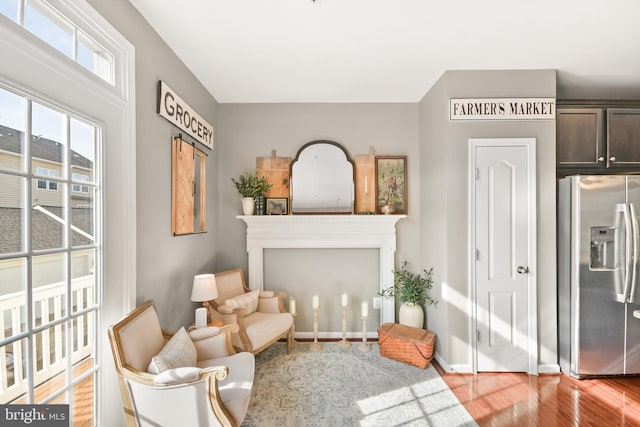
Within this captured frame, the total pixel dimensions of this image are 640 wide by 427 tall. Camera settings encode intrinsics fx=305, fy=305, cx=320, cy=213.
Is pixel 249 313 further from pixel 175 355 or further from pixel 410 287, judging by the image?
pixel 410 287

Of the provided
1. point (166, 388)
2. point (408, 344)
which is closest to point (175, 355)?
point (166, 388)

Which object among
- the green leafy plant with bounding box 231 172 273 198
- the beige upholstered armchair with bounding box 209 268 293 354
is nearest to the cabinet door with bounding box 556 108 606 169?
the green leafy plant with bounding box 231 172 273 198

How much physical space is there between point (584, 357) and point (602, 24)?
274 cm

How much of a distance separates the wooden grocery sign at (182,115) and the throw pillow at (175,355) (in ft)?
5.34

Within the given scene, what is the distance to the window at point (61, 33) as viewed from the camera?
129 cm

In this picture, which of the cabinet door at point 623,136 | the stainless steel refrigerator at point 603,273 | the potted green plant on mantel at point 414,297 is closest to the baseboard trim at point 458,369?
the potted green plant on mantel at point 414,297

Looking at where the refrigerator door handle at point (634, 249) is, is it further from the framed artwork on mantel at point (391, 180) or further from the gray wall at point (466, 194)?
the framed artwork on mantel at point (391, 180)

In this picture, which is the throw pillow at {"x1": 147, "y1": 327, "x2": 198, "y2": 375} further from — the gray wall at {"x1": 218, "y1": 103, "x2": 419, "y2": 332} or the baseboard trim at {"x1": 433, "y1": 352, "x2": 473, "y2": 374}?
the baseboard trim at {"x1": 433, "y1": 352, "x2": 473, "y2": 374}

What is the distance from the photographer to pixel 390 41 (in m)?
2.40

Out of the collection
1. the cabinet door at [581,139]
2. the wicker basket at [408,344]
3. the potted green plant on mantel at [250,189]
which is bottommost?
the wicker basket at [408,344]

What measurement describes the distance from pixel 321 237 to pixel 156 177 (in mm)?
1883

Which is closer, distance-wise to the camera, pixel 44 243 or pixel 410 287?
pixel 44 243

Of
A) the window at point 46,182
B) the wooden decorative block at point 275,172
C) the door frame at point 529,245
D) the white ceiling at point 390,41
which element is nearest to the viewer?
the window at point 46,182

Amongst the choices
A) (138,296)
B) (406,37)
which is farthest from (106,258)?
(406,37)
